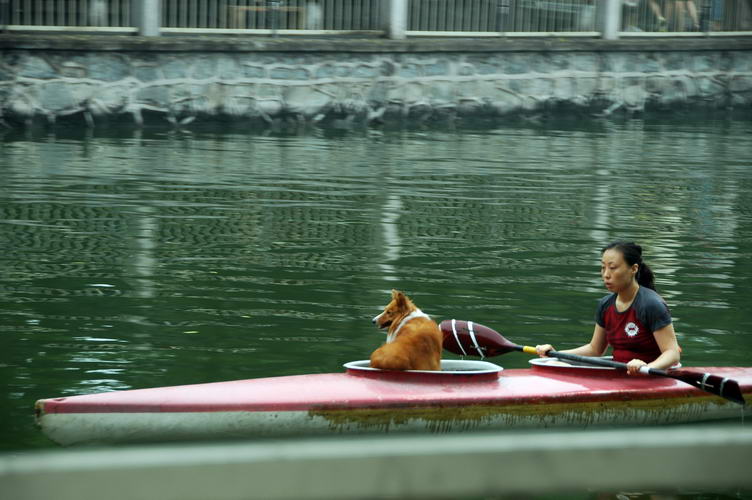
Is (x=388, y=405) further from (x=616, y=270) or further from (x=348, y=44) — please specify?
(x=348, y=44)

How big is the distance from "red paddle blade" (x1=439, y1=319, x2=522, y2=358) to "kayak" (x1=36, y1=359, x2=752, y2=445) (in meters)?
0.24

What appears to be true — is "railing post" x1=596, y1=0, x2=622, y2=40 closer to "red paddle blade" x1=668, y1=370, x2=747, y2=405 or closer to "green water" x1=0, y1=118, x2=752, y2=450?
"green water" x1=0, y1=118, x2=752, y2=450

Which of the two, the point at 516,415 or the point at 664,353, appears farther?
the point at 664,353

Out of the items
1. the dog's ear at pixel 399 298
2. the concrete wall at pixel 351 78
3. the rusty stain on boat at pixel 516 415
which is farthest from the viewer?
the concrete wall at pixel 351 78

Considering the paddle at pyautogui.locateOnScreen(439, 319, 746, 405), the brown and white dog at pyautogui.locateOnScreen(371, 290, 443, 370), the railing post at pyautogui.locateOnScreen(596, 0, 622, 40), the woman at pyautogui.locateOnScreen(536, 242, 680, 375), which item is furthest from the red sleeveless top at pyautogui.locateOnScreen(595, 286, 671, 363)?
the railing post at pyautogui.locateOnScreen(596, 0, 622, 40)

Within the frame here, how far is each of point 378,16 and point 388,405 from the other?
16059mm

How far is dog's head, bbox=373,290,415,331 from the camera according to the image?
5.78 m

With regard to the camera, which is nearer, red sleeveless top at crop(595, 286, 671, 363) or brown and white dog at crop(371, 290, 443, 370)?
brown and white dog at crop(371, 290, 443, 370)

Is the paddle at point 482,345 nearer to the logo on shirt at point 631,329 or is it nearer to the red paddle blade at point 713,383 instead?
the red paddle blade at point 713,383

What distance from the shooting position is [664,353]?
236 inches

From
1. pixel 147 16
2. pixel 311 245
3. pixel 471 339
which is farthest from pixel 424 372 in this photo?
pixel 147 16

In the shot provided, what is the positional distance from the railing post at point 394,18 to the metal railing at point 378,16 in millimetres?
46

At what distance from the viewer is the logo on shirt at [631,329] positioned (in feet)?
20.2

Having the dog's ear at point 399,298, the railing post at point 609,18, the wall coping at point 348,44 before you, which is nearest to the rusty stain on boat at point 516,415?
the dog's ear at point 399,298
